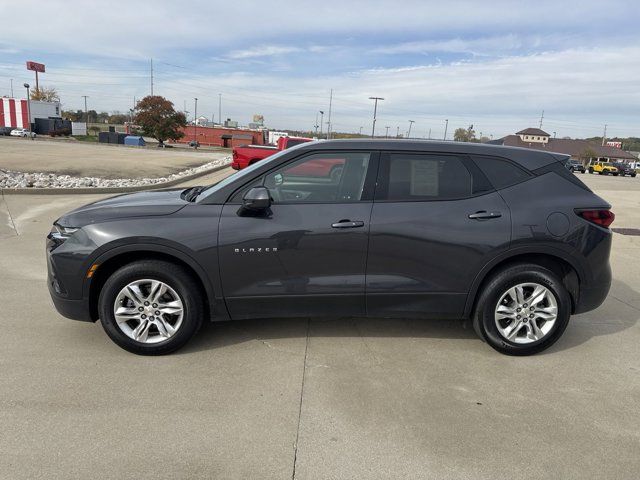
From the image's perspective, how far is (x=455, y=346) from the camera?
4051 millimetres

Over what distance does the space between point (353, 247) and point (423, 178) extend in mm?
A: 835

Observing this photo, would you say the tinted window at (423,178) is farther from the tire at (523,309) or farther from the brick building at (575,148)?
→ the brick building at (575,148)

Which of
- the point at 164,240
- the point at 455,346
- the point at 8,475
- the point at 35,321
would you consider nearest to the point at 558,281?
the point at 455,346

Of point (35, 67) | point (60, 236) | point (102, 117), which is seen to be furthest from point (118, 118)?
point (60, 236)

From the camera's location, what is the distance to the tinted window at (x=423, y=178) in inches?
147

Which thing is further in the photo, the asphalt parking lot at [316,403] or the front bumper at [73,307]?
the front bumper at [73,307]

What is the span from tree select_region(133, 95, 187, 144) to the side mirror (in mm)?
66526

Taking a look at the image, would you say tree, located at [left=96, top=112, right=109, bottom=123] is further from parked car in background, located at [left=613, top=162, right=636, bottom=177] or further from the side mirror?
the side mirror

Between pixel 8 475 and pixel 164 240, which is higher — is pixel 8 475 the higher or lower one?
the lower one

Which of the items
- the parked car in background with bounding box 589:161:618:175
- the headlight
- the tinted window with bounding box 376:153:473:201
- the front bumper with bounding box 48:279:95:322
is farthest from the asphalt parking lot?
the parked car in background with bounding box 589:161:618:175

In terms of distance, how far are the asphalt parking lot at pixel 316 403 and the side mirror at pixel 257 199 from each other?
4.01 ft

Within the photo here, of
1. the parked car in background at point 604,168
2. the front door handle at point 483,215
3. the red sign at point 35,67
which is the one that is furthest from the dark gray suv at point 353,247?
the red sign at point 35,67

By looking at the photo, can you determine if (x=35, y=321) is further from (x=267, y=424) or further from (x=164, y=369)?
(x=267, y=424)

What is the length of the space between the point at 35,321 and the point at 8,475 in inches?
86.0
